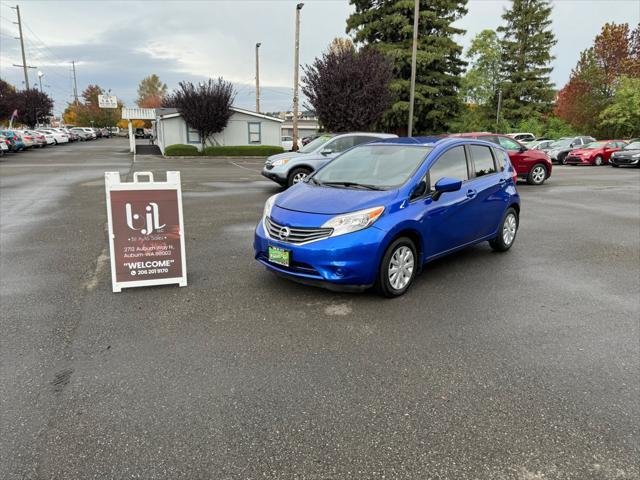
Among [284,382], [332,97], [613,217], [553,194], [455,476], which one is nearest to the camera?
[455,476]

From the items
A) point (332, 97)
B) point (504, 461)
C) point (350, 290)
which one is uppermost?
point (332, 97)

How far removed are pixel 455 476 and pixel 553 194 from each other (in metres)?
13.1

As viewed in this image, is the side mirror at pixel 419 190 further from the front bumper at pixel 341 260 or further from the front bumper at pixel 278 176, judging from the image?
the front bumper at pixel 278 176

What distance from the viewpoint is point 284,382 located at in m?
3.30

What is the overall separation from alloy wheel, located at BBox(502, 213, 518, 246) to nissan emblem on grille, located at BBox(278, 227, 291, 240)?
3643mm

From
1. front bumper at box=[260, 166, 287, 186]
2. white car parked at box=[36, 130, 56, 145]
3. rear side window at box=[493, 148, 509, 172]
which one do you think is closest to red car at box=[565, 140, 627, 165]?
front bumper at box=[260, 166, 287, 186]

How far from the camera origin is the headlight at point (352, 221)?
459 centimetres

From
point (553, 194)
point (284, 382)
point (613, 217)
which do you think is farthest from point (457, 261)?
point (553, 194)

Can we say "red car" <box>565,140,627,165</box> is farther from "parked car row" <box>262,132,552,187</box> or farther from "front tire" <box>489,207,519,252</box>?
"front tire" <box>489,207,519,252</box>

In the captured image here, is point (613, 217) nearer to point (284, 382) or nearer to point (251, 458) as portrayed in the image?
point (284, 382)

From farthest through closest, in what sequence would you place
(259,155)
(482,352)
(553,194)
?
(259,155) < (553,194) < (482,352)

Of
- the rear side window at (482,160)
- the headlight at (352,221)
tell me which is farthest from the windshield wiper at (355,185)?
the rear side window at (482,160)

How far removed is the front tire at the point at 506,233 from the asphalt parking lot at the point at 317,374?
545mm

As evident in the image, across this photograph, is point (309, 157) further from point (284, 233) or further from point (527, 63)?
point (527, 63)
